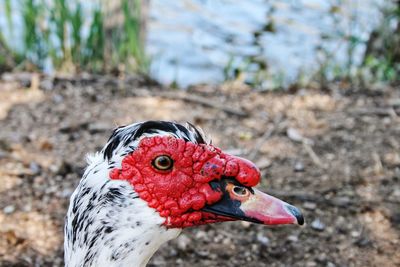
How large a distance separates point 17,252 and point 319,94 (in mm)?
2580

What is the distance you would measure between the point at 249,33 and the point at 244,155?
3.15 meters

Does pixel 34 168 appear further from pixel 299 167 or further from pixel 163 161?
pixel 163 161

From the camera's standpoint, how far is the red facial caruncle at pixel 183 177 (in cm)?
177

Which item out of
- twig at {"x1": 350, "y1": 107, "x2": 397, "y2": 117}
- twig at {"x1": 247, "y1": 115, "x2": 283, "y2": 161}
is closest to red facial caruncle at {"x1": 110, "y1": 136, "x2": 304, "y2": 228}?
twig at {"x1": 247, "y1": 115, "x2": 283, "y2": 161}

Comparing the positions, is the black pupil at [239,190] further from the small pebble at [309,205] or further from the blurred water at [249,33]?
the blurred water at [249,33]

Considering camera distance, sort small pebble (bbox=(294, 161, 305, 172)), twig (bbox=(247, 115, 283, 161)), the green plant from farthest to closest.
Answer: the green plant < twig (bbox=(247, 115, 283, 161)) < small pebble (bbox=(294, 161, 305, 172))

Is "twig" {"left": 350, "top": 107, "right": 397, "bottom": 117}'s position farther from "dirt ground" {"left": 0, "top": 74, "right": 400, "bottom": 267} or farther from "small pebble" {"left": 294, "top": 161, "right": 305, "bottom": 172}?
"small pebble" {"left": 294, "top": 161, "right": 305, "bottom": 172}

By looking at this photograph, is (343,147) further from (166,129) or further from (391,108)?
(166,129)

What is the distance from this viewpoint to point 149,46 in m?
6.55

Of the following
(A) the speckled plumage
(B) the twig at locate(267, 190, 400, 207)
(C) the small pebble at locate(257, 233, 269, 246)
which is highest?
(A) the speckled plumage

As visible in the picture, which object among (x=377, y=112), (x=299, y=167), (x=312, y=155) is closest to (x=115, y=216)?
(x=299, y=167)

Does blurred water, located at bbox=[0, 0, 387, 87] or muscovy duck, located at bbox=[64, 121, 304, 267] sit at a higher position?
muscovy duck, located at bbox=[64, 121, 304, 267]

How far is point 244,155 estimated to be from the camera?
3.91 meters

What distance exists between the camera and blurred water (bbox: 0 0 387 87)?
6043mm
